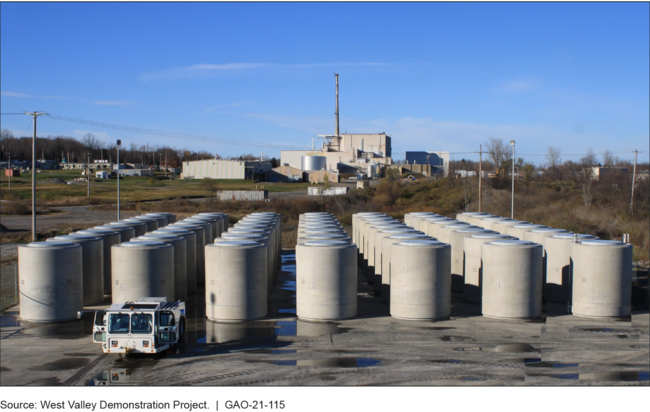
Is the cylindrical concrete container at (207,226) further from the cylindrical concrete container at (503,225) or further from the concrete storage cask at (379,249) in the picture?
the cylindrical concrete container at (503,225)

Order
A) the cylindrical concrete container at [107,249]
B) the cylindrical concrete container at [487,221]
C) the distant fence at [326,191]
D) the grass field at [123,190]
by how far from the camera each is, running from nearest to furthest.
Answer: the cylindrical concrete container at [107,249] → the cylindrical concrete container at [487,221] → the grass field at [123,190] → the distant fence at [326,191]

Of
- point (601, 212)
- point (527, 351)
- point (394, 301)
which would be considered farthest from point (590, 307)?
point (601, 212)

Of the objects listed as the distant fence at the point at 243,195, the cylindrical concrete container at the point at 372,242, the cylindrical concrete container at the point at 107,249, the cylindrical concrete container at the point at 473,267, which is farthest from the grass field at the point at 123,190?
the cylindrical concrete container at the point at 473,267

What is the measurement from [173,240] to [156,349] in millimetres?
7504

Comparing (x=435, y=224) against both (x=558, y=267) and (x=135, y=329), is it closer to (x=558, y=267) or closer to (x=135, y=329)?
(x=558, y=267)

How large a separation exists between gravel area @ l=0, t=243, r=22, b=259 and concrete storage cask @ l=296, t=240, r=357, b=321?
23333 millimetres

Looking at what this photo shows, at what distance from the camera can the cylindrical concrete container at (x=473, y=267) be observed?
21188mm

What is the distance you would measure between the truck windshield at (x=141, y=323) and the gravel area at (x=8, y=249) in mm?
23171

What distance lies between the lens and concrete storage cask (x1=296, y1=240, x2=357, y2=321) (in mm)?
18375

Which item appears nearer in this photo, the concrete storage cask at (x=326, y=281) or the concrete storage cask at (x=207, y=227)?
the concrete storage cask at (x=326, y=281)

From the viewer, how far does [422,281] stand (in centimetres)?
1852

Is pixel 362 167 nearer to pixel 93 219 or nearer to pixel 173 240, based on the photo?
pixel 93 219

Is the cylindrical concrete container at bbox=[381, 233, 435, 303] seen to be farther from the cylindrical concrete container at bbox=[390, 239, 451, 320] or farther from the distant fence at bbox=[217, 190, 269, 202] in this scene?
the distant fence at bbox=[217, 190, 269, 202]

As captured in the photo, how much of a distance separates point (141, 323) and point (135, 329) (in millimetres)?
204
